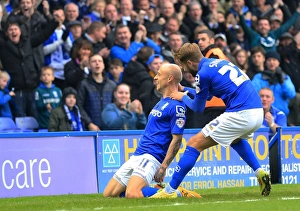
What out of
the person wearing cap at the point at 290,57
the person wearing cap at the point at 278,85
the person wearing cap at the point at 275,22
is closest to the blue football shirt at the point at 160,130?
the person wearing cap at the point at 278,85

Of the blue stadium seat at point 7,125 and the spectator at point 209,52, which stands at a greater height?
the spectator at point 209,52

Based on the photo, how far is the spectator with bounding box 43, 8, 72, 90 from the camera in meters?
15.9

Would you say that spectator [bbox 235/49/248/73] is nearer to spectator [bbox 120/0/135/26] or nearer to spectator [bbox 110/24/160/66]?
spectator [bbox 110/24/160/66]

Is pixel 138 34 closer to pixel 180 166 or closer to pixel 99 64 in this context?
pixel 99 64

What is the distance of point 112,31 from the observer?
17047mm

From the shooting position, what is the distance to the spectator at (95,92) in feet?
49.6

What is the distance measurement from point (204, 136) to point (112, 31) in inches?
294

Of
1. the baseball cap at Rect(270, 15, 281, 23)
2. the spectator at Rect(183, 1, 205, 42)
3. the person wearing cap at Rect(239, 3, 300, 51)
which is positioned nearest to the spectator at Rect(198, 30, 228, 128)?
the spectator at Rect(183, 1, 205, 42)

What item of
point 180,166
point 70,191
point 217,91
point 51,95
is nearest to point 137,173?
point 180,166

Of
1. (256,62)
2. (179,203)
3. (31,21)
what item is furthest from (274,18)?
(179,203)

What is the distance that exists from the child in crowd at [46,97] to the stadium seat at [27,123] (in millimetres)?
94

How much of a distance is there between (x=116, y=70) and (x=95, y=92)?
948mm

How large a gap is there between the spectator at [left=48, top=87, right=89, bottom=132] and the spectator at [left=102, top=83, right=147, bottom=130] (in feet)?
1.73

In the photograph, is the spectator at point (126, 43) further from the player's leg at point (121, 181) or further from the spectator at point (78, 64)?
the player's leg at point (121, 181)
